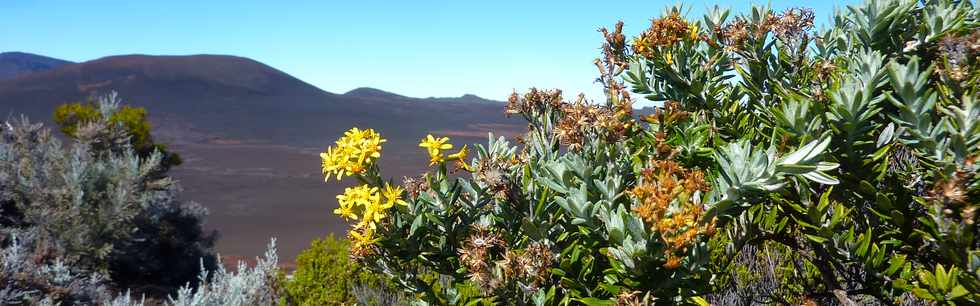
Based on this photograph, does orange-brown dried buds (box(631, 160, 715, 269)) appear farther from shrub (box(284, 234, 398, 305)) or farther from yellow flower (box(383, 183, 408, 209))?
shrub (box(284, 234, 398, 305))

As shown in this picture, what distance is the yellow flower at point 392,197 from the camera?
1.78 meters

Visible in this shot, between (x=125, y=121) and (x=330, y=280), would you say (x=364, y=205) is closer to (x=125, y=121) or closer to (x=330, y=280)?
(x=330, y=280)

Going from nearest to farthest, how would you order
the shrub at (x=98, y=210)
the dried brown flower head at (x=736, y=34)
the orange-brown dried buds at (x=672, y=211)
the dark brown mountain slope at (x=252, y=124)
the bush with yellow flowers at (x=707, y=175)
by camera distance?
the orange-brown dried buds at (x=672, y=211) → the bush with yellow flowers at (x=707, y=175) → the dried brown flower head at (x=736, y=34) → the shrub at (x=98, y=210) → the dark brown mountain slope at (x=252, y=124)

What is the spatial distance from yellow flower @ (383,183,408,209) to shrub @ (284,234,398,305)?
106 inches

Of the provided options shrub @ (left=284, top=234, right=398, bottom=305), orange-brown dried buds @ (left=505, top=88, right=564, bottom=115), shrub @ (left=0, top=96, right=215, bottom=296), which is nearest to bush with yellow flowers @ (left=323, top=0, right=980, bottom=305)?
orange-brown dried buds @ (left=505, top=88, right=564, bottom=115)

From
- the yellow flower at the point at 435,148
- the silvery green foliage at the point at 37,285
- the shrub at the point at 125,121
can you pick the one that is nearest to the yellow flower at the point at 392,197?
the yellow flower at the point at 435,148

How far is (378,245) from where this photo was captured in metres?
1.86

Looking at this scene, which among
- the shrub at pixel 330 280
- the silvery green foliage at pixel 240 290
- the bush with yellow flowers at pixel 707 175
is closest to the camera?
the bush with yellow flowers at pixel 707 175

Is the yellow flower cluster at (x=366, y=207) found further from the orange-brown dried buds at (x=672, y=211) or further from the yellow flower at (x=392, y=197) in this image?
the orange-brown dried buds at (x=672, y=211)

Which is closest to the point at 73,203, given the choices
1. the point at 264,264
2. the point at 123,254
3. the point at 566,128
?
the point at 123,254

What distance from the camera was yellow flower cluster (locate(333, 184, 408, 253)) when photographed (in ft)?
5.79

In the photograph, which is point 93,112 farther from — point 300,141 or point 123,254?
point 300,141

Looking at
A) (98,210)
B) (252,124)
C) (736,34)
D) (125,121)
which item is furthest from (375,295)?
(252,124)

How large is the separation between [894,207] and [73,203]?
6663 millimetres
